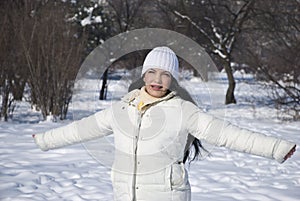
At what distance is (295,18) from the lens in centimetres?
1380

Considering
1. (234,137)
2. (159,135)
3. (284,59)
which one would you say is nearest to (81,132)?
(159,135)

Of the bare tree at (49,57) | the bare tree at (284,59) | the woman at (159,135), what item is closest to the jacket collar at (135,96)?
the woman at (159,135)

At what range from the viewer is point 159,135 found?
2.61m

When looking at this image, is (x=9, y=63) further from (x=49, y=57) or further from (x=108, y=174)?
(x=108, y=174)

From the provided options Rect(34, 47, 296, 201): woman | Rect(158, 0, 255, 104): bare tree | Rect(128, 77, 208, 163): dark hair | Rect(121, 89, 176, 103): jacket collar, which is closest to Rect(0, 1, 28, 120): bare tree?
Rect(128, 77, 208, 163): dark hair

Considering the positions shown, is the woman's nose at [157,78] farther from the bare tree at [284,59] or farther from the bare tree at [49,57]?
the bare tree at [284,59]

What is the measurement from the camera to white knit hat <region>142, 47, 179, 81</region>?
2.67 metres

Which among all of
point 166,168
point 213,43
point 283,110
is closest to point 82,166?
point 166,168

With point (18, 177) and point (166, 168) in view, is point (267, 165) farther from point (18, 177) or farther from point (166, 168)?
point (166, 168)

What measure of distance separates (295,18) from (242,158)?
756cm

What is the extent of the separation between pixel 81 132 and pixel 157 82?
0.58 m

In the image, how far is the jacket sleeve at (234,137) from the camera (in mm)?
2484

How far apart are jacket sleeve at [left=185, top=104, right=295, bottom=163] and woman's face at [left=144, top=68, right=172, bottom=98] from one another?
0.67 feet

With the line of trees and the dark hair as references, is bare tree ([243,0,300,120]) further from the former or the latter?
the dark hair
